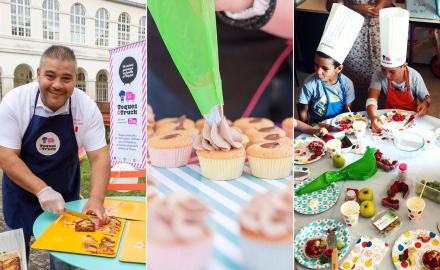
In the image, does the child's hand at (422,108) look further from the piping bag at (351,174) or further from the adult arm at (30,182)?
the adult arm at (30,182)

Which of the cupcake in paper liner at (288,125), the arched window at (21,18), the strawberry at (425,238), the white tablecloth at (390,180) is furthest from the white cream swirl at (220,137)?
the arched window at (21,18)

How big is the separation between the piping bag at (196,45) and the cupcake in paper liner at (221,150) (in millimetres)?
37

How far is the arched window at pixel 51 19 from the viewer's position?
1.81 m

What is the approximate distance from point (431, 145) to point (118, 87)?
124cm

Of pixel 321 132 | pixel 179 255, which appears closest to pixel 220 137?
pixel 179 255

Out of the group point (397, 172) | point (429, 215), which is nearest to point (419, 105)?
point (397, 172)

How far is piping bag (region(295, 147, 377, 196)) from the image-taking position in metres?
1.88

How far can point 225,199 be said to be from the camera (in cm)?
146

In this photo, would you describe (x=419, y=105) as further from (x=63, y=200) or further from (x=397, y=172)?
(x=63, y=200)

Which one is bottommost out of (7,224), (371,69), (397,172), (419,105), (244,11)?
(7,224)

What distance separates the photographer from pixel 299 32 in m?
1.98

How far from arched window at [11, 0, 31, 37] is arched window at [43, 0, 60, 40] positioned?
0.06 metres

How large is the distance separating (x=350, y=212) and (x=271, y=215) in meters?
0.46

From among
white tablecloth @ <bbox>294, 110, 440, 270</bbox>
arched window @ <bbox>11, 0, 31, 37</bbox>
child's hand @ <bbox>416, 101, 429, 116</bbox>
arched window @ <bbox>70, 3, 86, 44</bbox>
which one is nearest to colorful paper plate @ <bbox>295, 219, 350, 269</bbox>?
white tablecloth @ <bbox>294, 110, 440, 270</bbox>
